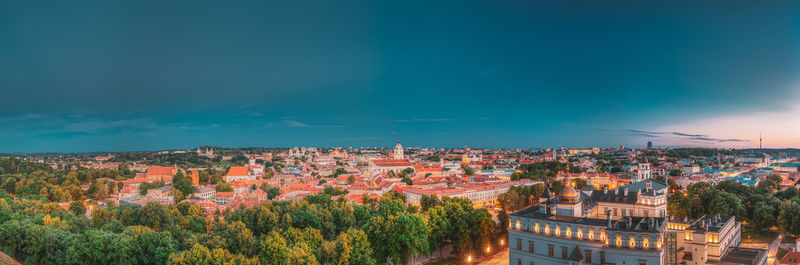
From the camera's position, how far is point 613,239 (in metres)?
26.1

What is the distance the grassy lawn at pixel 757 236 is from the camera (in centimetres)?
4059

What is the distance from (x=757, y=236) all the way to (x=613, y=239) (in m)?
28.4

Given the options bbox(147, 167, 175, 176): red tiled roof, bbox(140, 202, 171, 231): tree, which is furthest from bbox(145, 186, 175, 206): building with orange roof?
bbox(140, 202, 171, 231): tree

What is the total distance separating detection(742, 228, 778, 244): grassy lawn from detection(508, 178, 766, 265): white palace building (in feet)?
21.0

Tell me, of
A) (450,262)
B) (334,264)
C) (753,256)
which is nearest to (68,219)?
(334,264)

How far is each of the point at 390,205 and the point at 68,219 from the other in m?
32.6

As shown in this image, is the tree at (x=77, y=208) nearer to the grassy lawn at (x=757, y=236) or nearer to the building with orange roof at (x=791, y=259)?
the building with orange roof at (x=791, y=259)

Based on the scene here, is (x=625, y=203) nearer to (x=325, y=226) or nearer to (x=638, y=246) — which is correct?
(x=638, y=246)

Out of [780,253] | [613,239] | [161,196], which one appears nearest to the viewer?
[613,239]

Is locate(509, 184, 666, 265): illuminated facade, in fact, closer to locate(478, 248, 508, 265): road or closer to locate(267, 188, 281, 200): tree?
locate(478, 248, 508, 265): road

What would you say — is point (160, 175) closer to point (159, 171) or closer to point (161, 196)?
point (159, 171)

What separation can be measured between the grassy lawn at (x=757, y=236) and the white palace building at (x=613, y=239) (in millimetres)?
6412

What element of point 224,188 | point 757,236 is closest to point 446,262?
point 757,236

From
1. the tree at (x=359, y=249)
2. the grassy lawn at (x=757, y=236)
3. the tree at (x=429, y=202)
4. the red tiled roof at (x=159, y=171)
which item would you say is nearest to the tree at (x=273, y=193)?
the tree at (x=429, y=202)
